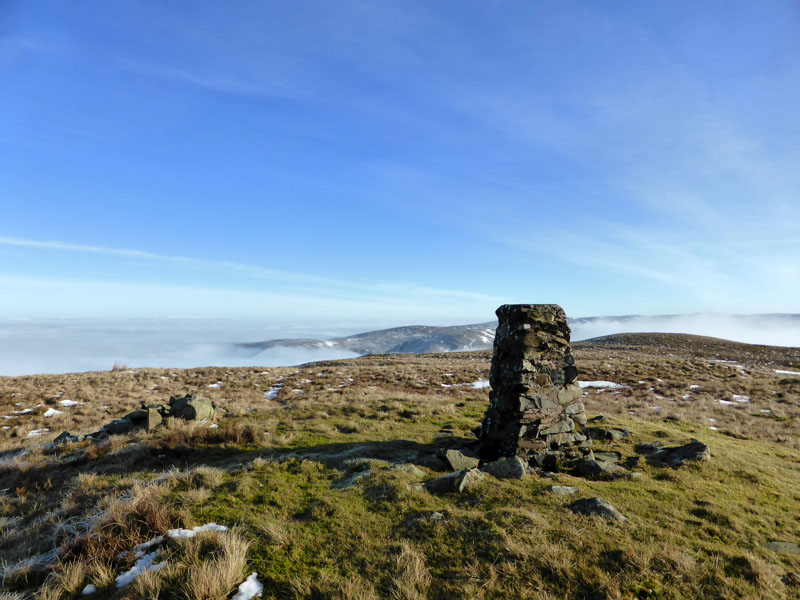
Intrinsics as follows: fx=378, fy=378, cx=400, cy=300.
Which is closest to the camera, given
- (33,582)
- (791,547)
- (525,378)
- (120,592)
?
(120,592)

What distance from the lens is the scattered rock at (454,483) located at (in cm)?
802

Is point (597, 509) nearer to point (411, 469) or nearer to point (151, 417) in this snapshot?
point (411, 469)

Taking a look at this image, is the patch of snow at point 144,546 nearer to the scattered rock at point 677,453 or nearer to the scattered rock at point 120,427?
the scattered rock at point 120,427

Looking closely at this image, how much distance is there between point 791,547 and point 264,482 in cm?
995

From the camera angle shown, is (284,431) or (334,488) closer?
(334,488)

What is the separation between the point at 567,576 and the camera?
510cm

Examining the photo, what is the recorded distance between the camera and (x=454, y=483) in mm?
8109

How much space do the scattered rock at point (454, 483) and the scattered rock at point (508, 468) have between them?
63cm

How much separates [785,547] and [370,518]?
6.95m

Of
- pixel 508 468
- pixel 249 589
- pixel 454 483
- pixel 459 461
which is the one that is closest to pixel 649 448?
pixel 508 468

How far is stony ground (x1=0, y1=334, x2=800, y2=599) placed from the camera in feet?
16.7

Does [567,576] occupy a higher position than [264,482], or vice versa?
[567,576]

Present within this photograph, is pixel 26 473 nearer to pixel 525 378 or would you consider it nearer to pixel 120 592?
pixel 120 592

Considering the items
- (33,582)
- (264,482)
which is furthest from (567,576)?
(33,582)
